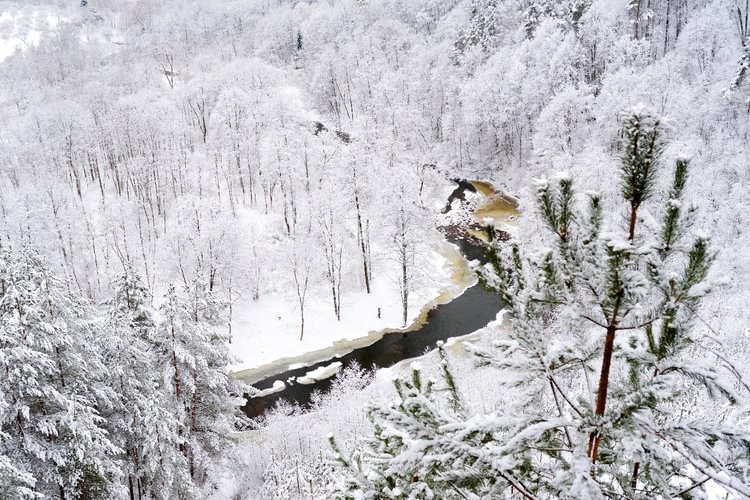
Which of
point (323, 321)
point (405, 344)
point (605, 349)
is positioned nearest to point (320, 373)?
point (405, 344)

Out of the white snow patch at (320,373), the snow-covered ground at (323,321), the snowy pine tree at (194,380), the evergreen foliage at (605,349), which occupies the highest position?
the evergreen foliage at (605,349)

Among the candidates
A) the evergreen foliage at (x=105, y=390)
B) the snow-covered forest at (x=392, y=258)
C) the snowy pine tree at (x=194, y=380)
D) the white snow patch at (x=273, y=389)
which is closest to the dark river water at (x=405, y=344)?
the white snow patch at (x=273, y=389)

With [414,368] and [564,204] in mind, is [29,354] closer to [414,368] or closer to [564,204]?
[414,368]

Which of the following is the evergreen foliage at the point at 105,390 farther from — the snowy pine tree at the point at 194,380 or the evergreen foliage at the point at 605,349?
the evergreen foliage at the point at 605,349

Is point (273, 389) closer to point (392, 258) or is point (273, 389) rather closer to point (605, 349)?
point (392, 258)

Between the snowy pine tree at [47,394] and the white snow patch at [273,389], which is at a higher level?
the snowy pine tree at [47,394]

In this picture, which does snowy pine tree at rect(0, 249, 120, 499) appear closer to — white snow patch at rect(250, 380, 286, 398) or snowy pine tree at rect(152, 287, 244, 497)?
snowy pine tree at rect(152, 287, 244, 497)
